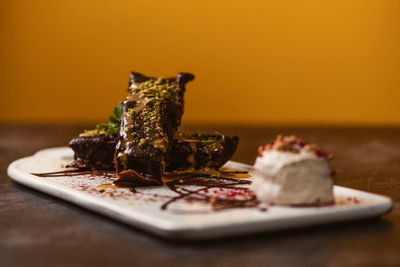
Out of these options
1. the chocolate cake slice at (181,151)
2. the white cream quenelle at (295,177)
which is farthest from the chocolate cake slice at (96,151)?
the white cream quenelle at (295,177)

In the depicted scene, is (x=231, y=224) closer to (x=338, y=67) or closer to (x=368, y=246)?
(x=368, y=246)

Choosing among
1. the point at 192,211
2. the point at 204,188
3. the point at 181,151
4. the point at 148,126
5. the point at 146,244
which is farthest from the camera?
the point at 181,151

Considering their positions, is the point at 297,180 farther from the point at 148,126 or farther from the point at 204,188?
the point at 148,126

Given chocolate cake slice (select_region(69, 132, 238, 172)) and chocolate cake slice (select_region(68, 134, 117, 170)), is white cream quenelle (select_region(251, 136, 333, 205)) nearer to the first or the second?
chocolate cake slice (select_region(69, 132, 238, 172))

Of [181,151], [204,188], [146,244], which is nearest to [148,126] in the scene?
[181,151]

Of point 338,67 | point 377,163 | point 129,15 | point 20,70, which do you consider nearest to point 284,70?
point 338,67

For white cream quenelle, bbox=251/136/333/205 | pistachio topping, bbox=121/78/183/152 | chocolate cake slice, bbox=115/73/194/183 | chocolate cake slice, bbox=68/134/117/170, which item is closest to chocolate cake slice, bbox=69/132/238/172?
chocolate cake slice, bbox=68/134/117/170

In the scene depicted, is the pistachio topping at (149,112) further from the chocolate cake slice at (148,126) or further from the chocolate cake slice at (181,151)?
the chocolate cake slice at (181,151)
